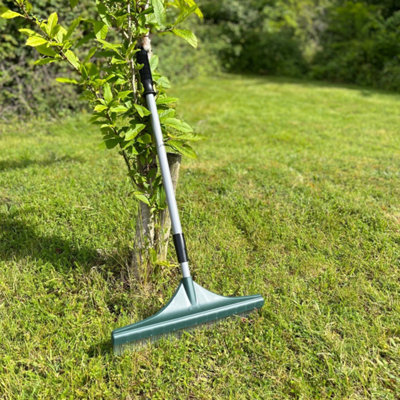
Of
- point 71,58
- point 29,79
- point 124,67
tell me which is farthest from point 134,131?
point 29,79

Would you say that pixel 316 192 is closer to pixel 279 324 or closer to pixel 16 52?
pixel 279 324

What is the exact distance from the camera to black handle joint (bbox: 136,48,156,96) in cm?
194

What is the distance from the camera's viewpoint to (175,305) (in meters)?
1.94

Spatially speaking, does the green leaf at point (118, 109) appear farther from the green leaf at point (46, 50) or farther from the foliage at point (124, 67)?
the green leaf at point (46, 50)

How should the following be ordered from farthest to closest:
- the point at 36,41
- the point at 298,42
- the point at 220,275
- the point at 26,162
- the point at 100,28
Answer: the point at 298,42 → the point at 26,162 → the point at 220,275 → the point at 100,28 → the point at 36,41

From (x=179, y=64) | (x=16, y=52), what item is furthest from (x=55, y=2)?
(x=179, y=64)

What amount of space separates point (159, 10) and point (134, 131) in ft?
1.94

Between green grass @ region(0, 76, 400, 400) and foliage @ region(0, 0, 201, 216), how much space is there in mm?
773

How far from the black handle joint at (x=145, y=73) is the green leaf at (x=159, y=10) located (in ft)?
0.70

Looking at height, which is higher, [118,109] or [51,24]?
[51,24]

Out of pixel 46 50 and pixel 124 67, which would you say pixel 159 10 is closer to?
pixel 124 67

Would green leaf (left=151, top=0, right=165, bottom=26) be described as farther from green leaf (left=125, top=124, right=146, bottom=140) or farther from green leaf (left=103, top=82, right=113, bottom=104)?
green leaf (left=125, top=124, right=146, bottom=140)

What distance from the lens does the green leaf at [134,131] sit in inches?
76.0

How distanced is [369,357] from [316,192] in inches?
74.0
